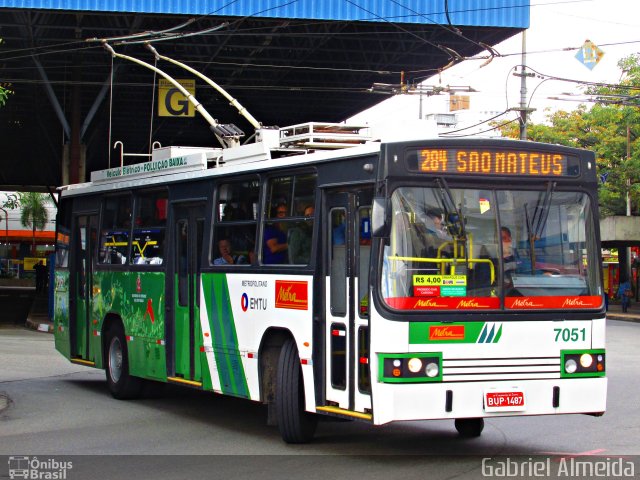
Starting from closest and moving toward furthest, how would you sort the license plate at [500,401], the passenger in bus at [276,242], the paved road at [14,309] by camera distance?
the license plate at [500,401]
the passenger in bus at [276,242]
the paved road at [14,309]

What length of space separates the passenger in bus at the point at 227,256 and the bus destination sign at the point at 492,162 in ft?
9.56

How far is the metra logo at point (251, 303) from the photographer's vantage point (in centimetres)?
1092

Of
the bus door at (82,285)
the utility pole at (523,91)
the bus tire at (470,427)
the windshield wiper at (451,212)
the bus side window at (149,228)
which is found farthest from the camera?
the utility pole at (523,91)

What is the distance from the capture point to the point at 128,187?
46.8 ft

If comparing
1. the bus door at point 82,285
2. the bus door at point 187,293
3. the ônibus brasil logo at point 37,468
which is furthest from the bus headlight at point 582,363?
the bus door at point 82,285

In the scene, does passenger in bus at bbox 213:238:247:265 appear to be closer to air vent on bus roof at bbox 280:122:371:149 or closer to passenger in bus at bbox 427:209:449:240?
air vent on bus roof at bbox 280:122:371:149

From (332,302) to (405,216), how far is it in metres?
1.27

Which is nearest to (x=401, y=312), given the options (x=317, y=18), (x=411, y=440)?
(x=411, y=440)

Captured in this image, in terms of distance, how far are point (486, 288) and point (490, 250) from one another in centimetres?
34

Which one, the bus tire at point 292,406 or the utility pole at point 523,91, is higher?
the utility pole at point 523,91

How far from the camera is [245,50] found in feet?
104

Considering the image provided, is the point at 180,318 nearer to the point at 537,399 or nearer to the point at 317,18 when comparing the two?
the point at 537,399

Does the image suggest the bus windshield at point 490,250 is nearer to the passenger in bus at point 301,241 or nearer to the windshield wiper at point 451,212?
the windshield wiper at point 451,212

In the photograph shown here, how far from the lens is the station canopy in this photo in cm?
2555
